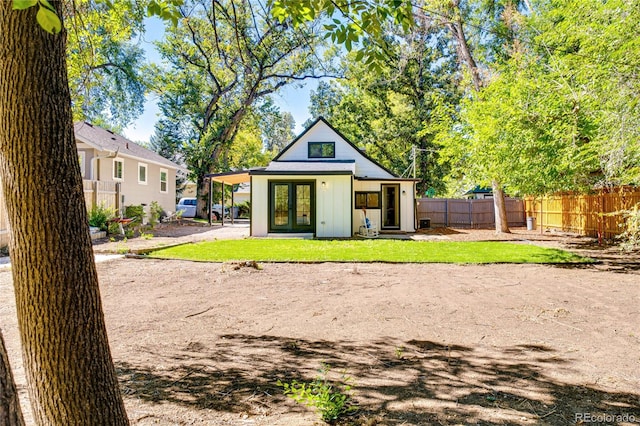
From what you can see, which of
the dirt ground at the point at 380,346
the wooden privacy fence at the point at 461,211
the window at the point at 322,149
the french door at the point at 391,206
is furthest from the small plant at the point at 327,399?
the wooden privacy fence at the point at 461,211

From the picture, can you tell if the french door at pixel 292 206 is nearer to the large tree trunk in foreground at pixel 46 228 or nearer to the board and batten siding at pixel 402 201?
the board and batten siding at pixel 402 201

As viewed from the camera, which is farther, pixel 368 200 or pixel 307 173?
pixel 368 200

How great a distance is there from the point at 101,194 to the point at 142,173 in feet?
24.3

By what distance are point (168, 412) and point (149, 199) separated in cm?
2182

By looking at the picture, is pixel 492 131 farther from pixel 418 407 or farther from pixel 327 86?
pixel 327 86

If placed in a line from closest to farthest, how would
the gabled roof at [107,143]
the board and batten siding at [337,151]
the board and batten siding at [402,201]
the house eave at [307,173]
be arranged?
the house eave at [307,173]
the gabled roof at [107,143]
the board and batten siding at [402,201]
the board and batten siding at [337,151]

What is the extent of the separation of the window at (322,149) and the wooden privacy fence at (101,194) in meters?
8.94

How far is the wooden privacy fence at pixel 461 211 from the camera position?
23.1m

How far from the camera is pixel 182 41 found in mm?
20875

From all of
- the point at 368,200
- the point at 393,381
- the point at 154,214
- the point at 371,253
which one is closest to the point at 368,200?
the point at 368,200

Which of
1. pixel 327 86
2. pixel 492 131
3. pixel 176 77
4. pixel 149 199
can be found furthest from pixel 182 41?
pixel 492 131

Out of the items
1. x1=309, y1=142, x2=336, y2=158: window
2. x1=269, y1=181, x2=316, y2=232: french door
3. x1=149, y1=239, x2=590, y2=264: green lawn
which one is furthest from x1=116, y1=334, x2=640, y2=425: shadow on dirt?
x1=309, y1=142, x2=336, y2=158: window

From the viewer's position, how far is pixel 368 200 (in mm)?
17953

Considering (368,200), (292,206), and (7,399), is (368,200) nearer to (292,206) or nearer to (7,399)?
(292,206)
